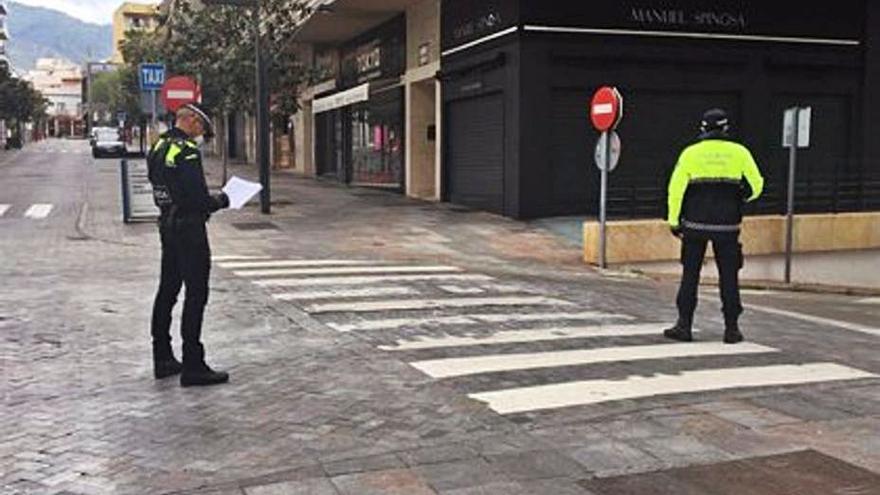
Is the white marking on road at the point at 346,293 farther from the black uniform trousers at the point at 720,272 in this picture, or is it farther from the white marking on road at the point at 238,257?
the white marking on road at the point at 238,257

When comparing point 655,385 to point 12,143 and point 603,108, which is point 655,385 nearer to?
point 603,108

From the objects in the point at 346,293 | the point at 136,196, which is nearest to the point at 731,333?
the point at 346,293

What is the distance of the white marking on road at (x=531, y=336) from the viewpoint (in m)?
8.50

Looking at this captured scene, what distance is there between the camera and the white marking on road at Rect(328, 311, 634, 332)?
9.40 meters

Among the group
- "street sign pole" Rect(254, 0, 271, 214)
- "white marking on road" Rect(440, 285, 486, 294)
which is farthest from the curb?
"street sign pole" Rect(254, 0, 271, 214)

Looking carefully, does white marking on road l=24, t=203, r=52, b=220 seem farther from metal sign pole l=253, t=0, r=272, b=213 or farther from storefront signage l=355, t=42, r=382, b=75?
storefront signage l=355, t=42, r=382, b=75

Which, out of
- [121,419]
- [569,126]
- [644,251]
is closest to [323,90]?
[569,126]

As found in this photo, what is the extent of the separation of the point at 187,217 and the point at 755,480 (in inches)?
150

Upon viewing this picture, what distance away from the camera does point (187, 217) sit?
22.7ft

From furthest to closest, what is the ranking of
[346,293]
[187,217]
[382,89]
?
[382,89]
[346,293]
[187,217]

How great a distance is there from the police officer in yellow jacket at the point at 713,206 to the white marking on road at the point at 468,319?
142 centimetres

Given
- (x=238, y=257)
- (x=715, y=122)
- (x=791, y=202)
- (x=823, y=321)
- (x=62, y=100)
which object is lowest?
(x=823, y=321)

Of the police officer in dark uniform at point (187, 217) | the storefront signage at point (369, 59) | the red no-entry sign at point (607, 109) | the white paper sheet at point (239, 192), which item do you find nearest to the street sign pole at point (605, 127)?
the red no-entry sign at point (607, 109)

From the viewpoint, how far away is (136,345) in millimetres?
8594
